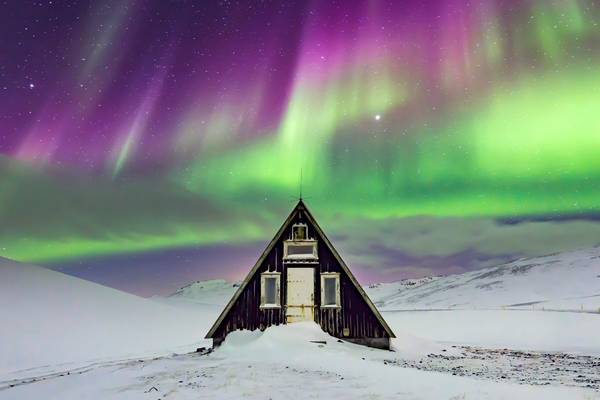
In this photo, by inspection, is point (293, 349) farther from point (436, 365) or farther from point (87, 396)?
point (87, 396)

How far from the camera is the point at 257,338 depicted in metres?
26.4

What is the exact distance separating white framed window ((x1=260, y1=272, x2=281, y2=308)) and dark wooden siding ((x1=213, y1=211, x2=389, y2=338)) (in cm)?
20

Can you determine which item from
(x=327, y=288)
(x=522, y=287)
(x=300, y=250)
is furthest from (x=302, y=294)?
(x=522, y=287)

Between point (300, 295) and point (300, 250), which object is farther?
point (300, 250)

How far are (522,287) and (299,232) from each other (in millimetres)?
105713

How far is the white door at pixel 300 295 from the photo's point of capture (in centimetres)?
2778

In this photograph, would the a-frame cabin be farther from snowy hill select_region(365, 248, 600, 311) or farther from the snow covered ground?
snowy hill select_region(365, 248, 600, 311)

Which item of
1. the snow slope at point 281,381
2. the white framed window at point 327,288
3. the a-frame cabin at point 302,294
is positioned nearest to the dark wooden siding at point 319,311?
the a-frame cabin at point 302,294

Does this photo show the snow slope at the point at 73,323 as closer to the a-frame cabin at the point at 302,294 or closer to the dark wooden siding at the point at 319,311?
the dark wooden siding at the point at 319,311

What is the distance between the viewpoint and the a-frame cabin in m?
27.7

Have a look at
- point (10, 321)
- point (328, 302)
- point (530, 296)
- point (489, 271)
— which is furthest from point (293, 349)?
point (489, 271)

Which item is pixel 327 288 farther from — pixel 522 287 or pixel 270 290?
pixel 522 287

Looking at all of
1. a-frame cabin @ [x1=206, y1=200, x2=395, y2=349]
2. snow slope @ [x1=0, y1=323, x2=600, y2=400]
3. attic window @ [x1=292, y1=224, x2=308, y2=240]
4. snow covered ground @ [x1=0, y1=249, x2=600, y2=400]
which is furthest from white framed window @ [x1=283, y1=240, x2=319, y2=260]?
snow slope @ [x1=0, y1=323, x2=600, y2=400]

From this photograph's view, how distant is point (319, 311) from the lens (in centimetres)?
2783
